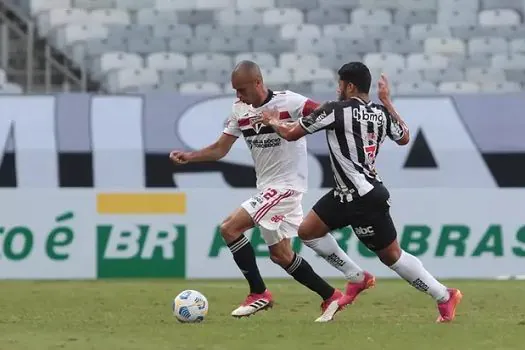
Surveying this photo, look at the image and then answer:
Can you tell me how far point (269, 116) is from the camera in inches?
390

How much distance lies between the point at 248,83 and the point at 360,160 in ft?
4.10

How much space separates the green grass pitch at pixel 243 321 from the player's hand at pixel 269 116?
5.35 ft

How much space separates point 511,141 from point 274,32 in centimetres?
686

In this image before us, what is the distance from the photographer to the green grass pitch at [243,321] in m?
8.13

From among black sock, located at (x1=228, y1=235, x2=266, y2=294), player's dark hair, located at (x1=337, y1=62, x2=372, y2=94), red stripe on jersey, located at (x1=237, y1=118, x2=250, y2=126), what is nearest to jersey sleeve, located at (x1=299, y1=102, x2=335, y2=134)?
player's dark hair, located at (x1=337, y1=62, x2=372, y2=94)

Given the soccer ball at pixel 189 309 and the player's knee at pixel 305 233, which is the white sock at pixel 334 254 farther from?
the soccer ball at pixel 189 309

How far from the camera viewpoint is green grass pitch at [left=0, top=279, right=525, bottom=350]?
8.13 metres

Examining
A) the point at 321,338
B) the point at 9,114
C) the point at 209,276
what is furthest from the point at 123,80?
the point at 321,338

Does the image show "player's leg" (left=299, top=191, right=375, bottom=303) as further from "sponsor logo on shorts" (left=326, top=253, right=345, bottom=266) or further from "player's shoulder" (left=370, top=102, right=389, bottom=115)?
"player's shoulder" (left=370, top=102, right=389, bottom=115)

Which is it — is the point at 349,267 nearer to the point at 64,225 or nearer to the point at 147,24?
the point at 64,225

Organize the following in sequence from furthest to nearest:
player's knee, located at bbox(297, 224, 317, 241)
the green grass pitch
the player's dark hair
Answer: player's knee, located at bbox(297, 224, 317, 241) → the player's dark hair → the green grass pitch

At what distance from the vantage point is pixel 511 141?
1656 cm

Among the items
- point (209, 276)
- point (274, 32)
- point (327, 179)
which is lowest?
point (209, 276)

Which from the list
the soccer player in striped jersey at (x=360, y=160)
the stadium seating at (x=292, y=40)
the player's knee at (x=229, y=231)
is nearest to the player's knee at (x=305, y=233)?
the soccer player in striped jersey at (x=360, y=160)
